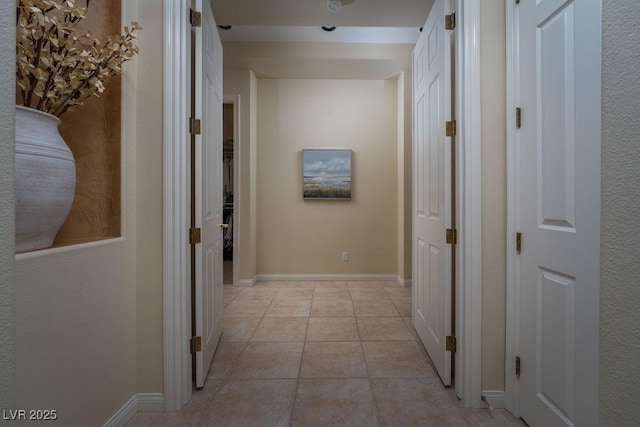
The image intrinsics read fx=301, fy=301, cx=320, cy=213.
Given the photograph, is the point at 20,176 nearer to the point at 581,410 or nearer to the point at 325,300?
the point at 581,410

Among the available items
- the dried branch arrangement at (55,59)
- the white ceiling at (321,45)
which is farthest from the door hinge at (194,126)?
the white ceiling at (321,45)

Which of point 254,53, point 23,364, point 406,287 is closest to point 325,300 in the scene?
point 406,287

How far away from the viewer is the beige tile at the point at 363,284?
401cm

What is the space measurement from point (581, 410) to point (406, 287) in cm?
283

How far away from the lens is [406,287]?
3939mm

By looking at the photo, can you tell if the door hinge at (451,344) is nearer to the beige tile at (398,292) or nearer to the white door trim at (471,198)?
the white door trim at (471,198)

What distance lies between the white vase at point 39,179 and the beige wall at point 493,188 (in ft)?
6.16

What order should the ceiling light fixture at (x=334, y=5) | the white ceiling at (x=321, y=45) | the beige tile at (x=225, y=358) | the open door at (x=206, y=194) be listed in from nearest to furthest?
the open door at (x=206, y=194)
the beige tile at (x=225, y=358)
the ceiling light fixture at (x=334, y=5)
the white ceiling at (x=321, y=45)

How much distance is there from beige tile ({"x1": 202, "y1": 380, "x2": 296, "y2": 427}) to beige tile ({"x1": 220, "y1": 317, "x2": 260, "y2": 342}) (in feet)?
2.04

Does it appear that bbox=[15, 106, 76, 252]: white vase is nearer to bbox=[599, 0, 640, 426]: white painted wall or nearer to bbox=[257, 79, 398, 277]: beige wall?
bbox=[599, 0, 640, 426]: white painted wall

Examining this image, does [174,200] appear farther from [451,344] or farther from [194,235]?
[451,344]

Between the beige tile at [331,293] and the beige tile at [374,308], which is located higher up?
the beige tile at [331,293]

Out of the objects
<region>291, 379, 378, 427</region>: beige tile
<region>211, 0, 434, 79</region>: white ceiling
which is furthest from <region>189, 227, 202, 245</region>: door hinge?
<region>211, 0, 434, 79</region>: white ceiling

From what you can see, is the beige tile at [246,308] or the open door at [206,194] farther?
the beige tile at [246,308]
